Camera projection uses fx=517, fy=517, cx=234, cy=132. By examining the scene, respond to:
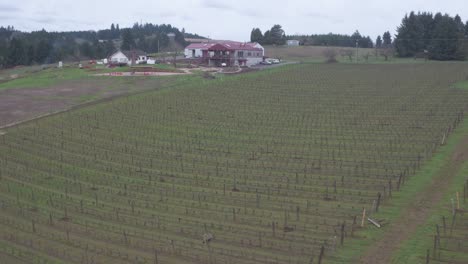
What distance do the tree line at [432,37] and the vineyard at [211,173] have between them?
3882 centimetres

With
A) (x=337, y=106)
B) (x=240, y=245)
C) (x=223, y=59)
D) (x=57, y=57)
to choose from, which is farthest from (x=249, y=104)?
(x=57, y=57)

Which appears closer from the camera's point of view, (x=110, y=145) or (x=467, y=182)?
(x=467, y=182)

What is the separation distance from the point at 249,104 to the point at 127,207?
916 inches

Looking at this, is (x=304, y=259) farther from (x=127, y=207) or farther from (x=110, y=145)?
(x=110, y=145)

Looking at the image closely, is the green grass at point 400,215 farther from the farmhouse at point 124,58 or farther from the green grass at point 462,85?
the farmhouse at point 124,58

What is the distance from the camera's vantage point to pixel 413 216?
19656 mm

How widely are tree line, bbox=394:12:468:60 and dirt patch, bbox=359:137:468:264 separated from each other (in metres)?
61.3

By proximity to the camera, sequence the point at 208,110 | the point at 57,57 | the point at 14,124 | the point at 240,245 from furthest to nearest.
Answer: the point at 57,57
the point at 208,110
the point at 14,124
the point at 240,245

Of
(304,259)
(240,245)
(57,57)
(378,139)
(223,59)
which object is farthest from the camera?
(57,57)

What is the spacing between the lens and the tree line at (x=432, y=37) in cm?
8194

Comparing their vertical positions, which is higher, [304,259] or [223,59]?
[223,59]

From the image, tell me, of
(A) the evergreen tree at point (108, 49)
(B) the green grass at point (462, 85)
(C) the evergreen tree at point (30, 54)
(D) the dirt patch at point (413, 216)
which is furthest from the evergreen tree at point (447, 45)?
(C) the evergreen tree at point (30, 54)

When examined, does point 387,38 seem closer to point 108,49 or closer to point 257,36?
point 257,36

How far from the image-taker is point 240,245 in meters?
17.8
